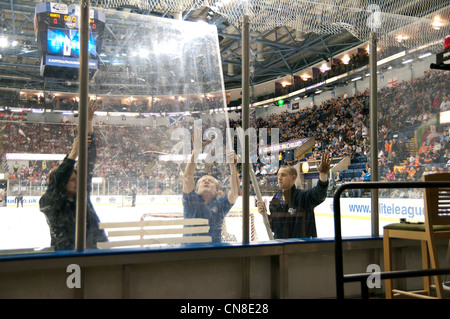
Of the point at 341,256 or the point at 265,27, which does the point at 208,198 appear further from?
the point at 341,256

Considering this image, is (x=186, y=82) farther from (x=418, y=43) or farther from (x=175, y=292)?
(x=418, y=43)

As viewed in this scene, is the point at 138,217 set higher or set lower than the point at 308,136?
lower

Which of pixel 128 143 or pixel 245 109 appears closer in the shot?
pixel 128 143

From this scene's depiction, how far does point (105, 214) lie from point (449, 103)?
298 centimetres

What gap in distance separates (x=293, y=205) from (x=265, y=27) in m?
1.30

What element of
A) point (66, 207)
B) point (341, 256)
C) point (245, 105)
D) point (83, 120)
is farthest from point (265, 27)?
point (341, 256)

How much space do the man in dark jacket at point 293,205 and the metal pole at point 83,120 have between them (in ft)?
4.02

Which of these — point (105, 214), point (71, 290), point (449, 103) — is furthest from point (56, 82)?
point (449, 103)

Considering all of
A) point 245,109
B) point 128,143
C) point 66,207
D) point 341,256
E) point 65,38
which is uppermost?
point 65,38

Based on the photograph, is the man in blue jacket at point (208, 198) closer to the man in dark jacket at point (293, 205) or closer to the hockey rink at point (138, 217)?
the hockey rink at point (138, 217)

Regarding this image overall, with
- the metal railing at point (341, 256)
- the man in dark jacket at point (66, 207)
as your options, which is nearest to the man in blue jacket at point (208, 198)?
the man in dark jacket at point (66, 207)

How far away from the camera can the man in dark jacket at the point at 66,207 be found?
2.23 meters

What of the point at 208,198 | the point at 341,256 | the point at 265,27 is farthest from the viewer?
the point at 265,27

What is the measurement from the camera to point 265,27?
2918 mm
